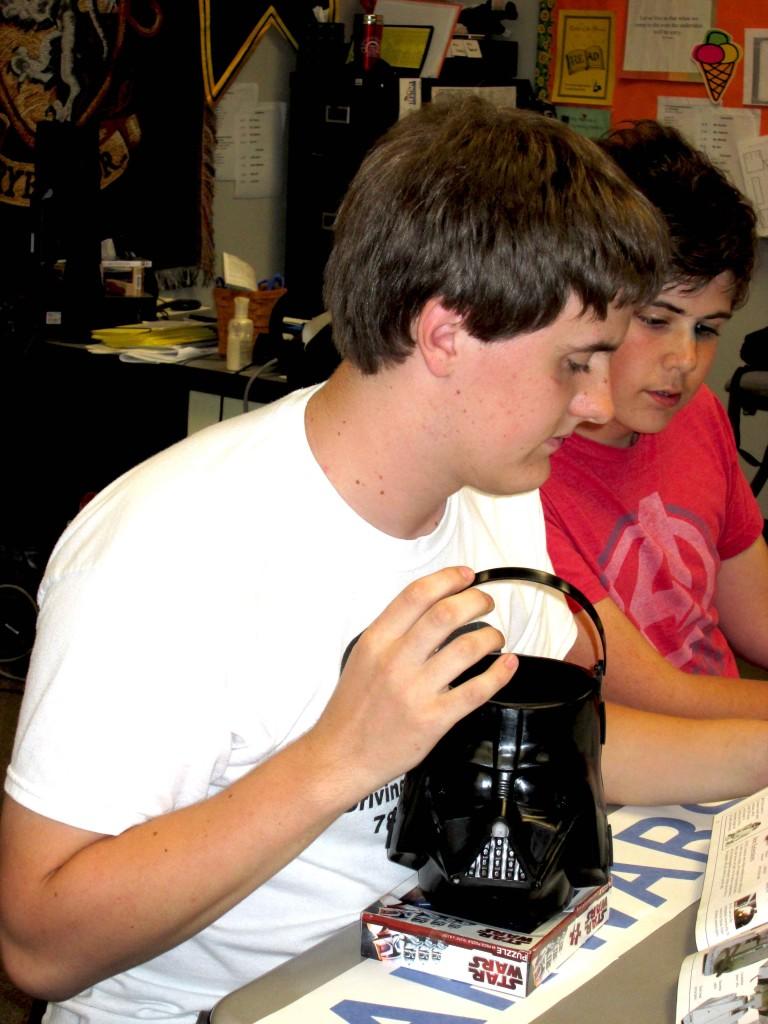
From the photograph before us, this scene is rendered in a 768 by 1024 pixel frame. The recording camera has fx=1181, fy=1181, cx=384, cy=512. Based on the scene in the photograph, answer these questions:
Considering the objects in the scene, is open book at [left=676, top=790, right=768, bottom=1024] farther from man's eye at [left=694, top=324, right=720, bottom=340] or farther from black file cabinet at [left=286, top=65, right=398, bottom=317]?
black file cabinet at [left=286, top=65, right=398, bottom=317]

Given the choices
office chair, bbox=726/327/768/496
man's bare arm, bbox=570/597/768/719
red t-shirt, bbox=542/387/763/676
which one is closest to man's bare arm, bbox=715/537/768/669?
red t-shirt, bbox=542/387/763/676

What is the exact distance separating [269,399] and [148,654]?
73.1 inches

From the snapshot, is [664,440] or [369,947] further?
[664,440]

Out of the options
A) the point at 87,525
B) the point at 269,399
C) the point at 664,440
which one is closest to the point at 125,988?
the point at 87,525

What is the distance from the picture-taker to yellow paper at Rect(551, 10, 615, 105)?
168 inches

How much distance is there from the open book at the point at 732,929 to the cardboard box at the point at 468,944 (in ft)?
0.30

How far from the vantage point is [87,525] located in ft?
3.01

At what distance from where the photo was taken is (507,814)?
0.83 metres

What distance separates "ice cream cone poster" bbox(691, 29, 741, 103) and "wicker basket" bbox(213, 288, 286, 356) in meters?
2.04

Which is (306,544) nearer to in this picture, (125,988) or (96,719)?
(96,719)

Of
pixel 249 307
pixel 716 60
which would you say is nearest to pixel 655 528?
pixel 249 307

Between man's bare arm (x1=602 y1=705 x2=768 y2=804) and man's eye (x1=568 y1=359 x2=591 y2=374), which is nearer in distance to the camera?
man's eye (x1=568 y1=359 x2=591 y2=374)

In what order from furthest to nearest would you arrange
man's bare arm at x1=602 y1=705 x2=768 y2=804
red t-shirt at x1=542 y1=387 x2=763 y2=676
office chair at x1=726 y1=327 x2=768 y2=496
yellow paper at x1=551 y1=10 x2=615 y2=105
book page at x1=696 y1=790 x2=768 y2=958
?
1. yellow paper at x1=551 y1=10 x2=615 y2=105
2. office chair at x1=726 y1=327 x2=768 y2=496
3. red t-shirt at x1=542 y1=387 x2=763 y2=676
4. man's bare arm at x1=602 y1=705 x2=768 y2=804
5. book page at x1=696 y1=790 x2=768 y2=958

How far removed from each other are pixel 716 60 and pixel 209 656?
151 inches
